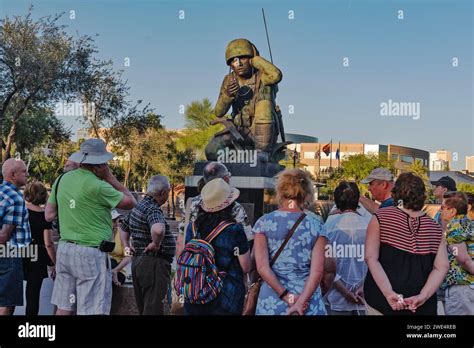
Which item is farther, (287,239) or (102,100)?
(102,100)

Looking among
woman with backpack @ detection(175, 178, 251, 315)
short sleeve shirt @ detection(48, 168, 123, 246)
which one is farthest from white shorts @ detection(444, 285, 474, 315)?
short sleeve shirt @ detection(48, 168, 123, 246)

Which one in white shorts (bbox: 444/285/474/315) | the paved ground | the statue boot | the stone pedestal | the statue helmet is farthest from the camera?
the statue boot

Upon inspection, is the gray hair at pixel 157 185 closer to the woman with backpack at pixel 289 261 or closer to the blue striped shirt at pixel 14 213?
the blue striped shirt at pixel 14 213

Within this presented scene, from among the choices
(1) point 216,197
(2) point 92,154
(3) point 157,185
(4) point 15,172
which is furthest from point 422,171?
(1) point 216,197

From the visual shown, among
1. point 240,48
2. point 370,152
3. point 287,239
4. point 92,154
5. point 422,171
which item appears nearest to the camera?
point 287,239

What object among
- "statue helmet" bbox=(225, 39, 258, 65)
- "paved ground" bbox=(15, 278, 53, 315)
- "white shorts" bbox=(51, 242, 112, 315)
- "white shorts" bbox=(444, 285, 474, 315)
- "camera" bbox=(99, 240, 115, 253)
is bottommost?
"paved ground" bbox=(15, 278, 53, 315)

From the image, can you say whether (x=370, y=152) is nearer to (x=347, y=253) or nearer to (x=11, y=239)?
(x=347, y=253)

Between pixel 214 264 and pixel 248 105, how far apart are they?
20.2 feet

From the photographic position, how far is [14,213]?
17.5ft

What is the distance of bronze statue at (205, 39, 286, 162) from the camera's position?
9.93 meters

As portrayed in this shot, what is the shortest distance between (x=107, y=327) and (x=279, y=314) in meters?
1.85

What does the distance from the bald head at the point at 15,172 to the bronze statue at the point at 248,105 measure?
15.8 feet

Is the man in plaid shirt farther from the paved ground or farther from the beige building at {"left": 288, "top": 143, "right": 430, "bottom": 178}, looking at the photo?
the beige building at {"left": 288, "top": 143, "right": 430, "bottom": 178}

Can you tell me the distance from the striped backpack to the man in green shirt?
84 cm
